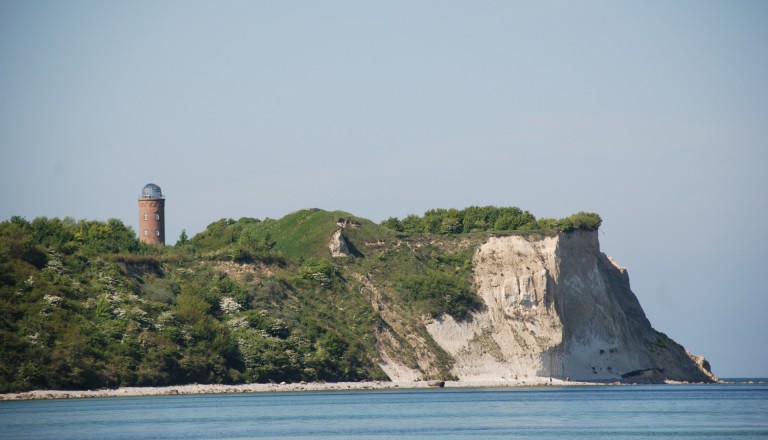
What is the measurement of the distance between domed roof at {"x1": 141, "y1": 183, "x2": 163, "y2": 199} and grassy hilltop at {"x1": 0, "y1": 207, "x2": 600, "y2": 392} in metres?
3.81

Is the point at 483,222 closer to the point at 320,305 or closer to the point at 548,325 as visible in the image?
the point at 548,325

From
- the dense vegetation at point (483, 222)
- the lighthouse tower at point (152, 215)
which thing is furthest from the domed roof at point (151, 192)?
the dense vegetation at point (483, 222)

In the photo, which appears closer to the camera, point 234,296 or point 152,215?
point 234,296

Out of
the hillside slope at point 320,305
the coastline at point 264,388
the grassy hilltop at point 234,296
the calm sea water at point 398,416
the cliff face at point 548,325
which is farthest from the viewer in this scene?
the cliff face at point 548,325

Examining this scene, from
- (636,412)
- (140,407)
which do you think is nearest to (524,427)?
(636,412)

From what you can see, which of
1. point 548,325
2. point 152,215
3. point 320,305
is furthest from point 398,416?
point 152,215

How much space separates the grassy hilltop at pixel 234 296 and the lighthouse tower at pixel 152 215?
86.2 inches

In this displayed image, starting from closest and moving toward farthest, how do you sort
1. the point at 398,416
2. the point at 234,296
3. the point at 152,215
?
the point at 398,416
the point at 234,296
the point at 152,215

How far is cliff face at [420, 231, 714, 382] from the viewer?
4117 inches

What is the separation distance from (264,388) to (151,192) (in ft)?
102

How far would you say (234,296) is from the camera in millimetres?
100938

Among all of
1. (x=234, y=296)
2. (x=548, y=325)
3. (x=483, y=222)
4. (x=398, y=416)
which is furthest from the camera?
(x=483, y=222)

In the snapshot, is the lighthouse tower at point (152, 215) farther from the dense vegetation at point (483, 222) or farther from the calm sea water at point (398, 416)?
the calm sea water at point (398, 416)

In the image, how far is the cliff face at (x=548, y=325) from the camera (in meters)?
105
